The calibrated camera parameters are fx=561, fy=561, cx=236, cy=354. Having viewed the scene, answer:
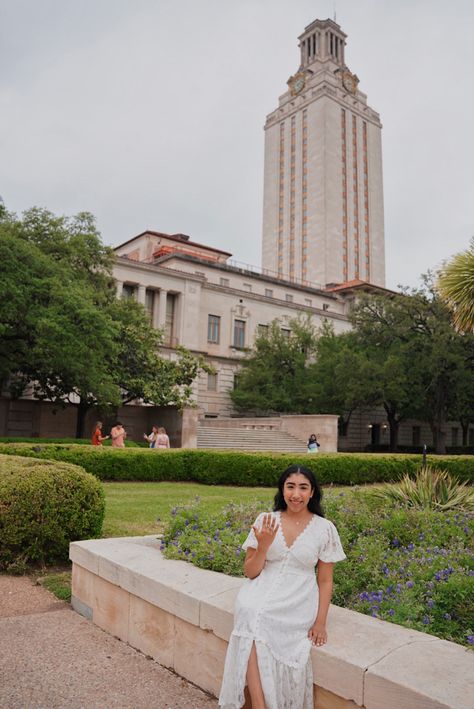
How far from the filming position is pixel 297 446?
3122 cm

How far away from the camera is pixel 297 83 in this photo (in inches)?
3826

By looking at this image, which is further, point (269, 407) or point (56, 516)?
point (269, 407)

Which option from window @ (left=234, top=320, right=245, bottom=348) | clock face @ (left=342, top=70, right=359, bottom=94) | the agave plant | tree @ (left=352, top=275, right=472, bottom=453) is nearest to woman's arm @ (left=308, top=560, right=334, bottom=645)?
the agave plant

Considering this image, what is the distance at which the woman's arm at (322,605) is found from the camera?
321cm

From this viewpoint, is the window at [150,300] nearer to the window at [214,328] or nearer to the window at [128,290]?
the window at [128,290]

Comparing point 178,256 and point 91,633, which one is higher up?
point 178,256

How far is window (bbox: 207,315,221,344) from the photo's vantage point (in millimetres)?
47094

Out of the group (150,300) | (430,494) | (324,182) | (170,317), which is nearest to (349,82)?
(324,182)

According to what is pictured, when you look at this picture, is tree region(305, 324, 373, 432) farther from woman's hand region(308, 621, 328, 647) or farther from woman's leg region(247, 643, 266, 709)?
woman's leg region(247, 643, 266, 709)

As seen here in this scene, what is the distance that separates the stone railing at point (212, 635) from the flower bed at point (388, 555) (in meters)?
0.29

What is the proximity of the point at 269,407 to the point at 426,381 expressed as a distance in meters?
11.6

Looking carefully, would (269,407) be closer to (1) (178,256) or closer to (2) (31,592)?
(1) (178,256)

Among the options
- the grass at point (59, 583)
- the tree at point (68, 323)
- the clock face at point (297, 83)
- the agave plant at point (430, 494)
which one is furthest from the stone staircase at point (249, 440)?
the clock face at point (297, 83)

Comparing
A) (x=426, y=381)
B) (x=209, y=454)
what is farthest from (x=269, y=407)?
(x=209, y=454)
